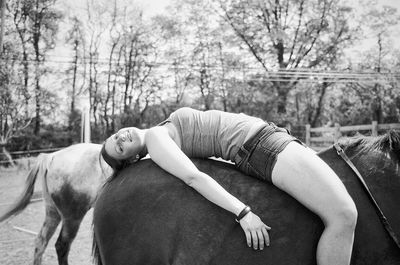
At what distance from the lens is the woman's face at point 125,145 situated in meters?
2.02

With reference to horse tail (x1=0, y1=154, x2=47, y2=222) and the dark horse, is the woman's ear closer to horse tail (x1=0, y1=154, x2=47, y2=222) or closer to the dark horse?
the dark horse

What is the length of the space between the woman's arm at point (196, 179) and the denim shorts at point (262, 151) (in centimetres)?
22

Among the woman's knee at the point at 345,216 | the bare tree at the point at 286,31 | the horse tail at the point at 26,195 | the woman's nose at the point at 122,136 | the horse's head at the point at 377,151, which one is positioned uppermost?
the bare tree at the point at 286,31

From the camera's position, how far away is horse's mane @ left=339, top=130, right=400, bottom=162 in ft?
6.38

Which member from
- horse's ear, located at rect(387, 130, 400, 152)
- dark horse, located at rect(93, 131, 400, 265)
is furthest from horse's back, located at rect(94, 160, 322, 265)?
horse's ear, located at rect(387, 130, 400, 152)

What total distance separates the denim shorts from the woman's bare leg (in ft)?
0.14

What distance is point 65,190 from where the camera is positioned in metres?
4.70

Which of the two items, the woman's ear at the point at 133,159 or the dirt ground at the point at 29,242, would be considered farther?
the dirt ground at the point at 29,242

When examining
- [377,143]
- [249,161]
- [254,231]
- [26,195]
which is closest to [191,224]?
[254,231]

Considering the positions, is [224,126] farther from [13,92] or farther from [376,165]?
[13,92]

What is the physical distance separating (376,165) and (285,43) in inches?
908

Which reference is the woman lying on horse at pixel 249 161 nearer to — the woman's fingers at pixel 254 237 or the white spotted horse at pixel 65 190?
the woman's fingers at pixel 254 237

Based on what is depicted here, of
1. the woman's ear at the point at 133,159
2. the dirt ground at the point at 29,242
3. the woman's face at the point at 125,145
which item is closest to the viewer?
the woman's face at the point at 125,145

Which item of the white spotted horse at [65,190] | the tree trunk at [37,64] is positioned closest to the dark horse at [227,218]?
the white spotted horse at [65,190]
